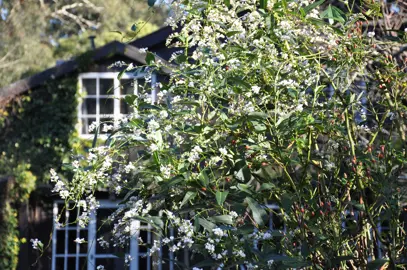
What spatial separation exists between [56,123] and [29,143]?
57 cm

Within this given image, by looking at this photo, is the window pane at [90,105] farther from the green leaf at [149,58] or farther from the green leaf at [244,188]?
the green leaf at [244,188]

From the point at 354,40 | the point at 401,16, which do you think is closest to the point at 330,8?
the point at 354,40

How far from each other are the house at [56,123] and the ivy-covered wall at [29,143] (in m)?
0.02

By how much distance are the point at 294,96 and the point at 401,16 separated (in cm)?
570

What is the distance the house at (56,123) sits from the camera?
11.2 metres

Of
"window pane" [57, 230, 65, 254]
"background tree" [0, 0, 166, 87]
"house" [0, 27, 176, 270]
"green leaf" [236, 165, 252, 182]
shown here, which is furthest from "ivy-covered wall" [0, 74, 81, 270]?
"background tree" [0, 0, 166, 87]

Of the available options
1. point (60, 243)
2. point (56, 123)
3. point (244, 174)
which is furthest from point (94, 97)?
point (244, 174)

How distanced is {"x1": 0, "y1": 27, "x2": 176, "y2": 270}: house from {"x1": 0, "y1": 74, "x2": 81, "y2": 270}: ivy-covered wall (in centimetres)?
2

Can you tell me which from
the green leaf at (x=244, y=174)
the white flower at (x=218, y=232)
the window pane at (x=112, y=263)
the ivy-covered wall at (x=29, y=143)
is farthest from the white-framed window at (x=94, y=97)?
the white flower at (x=218, y=232)

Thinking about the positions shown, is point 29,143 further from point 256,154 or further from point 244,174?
point 244,174

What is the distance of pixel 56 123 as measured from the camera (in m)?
11.4

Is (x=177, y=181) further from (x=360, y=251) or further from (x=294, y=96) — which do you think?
(x=360, y=251)

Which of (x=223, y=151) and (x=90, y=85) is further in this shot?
(x=90, y=85)

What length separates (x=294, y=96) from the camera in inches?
107
